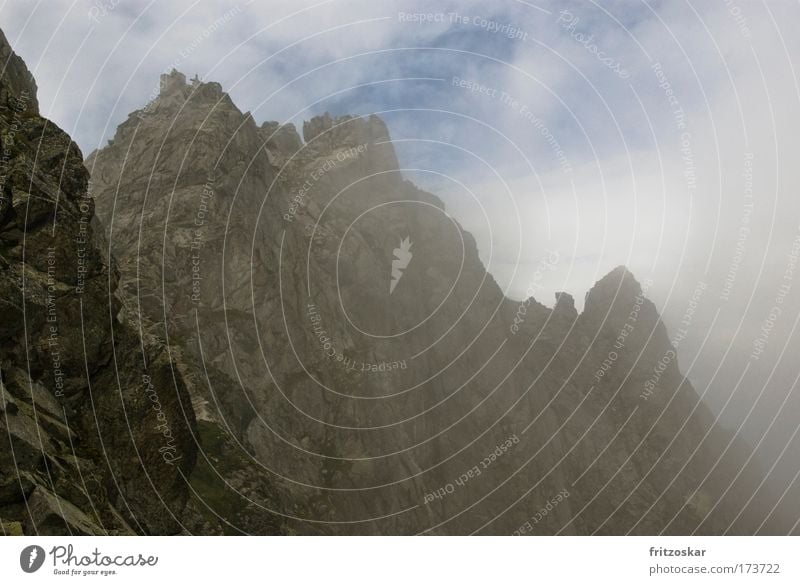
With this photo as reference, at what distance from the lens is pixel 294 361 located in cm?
10412

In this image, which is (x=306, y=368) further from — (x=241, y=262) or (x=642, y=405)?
(x=642, y=405)

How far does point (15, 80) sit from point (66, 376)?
73.6ft

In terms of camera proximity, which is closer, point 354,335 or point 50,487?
point 50,487

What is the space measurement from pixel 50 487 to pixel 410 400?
339ft

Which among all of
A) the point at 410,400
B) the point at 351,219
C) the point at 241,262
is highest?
the point at 351,219

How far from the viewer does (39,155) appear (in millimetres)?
30766

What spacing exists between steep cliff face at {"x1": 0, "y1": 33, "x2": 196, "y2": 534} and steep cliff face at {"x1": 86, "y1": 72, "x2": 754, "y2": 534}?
112 feet

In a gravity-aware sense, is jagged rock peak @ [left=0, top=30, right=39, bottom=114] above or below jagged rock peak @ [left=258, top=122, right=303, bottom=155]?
below

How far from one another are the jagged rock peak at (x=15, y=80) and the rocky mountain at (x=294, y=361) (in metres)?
0.27

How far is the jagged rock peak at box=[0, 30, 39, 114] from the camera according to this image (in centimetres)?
3235
